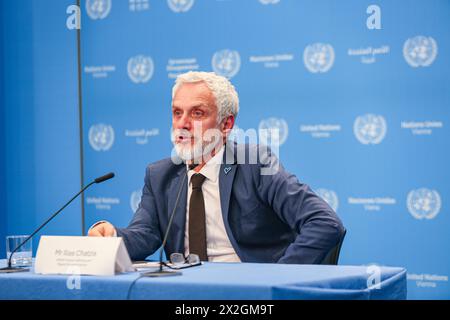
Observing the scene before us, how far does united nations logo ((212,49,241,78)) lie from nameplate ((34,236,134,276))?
9.07 feet

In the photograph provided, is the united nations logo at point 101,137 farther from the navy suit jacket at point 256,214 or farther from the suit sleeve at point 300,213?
the suit sleeve at point 300,213

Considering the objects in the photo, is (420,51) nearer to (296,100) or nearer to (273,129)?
(296,100)

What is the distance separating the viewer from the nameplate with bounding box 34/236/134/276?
2188 mm

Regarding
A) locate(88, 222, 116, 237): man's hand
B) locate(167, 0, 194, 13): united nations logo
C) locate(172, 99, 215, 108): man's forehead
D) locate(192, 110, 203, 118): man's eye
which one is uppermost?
locate(167, 0, 194, 13): united nations logo

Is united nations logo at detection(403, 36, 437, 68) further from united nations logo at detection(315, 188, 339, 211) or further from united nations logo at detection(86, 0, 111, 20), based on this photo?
united nations logo at detection(86, 0, 111, 20)

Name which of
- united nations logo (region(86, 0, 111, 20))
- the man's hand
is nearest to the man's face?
the man's hand

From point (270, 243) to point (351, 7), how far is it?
2.12 m

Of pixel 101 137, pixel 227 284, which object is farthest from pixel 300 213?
pixel 101 137

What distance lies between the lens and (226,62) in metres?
4.90

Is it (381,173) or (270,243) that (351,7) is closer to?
(381,173)

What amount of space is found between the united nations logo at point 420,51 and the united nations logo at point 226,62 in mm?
1156

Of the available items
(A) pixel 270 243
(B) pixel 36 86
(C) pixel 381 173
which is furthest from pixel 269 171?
(B) pixel 36 86

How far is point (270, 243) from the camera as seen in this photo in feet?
9.70

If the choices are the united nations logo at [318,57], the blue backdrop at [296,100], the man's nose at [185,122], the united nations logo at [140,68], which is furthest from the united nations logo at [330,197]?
the man's nose at [185,122]
